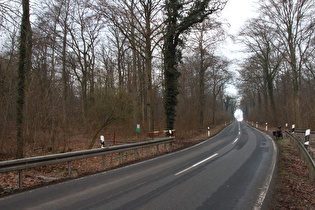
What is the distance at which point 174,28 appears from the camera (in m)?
17.8

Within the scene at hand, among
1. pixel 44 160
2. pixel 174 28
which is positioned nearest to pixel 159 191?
pixel 44 160

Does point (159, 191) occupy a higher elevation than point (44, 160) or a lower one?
lower

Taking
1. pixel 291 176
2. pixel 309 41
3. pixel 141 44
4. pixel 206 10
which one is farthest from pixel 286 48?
pixel 291 176

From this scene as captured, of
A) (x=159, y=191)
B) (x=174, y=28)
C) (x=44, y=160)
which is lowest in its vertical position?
(x=159, y=191)

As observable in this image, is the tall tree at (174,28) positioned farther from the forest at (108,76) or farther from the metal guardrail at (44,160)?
the metal guardrail at (44,160)

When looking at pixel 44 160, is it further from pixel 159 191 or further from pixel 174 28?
pixel 174 28

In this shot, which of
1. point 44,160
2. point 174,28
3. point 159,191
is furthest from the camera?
point 174,28

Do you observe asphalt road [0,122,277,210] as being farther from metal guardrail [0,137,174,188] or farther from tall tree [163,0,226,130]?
tall tree [163,0,226,130]

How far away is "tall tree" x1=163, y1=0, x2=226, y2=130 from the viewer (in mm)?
17109

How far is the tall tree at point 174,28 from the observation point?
17109 millimetres

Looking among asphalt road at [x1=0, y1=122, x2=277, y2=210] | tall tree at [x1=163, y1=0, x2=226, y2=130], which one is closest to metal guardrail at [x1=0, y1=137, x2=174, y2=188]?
Result: asphalt road at [x1=0, y1=122, x2=277, y2=210]

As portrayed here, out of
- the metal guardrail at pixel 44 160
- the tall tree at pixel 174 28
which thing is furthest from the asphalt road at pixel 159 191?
the tall tree at pixel 174 28

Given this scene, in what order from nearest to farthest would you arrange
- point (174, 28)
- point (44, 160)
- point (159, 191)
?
point (159, 191) → point (44, 160) → point (174, 28)

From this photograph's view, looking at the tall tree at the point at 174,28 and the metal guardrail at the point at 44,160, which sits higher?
the tall tree at the point at 174,28
